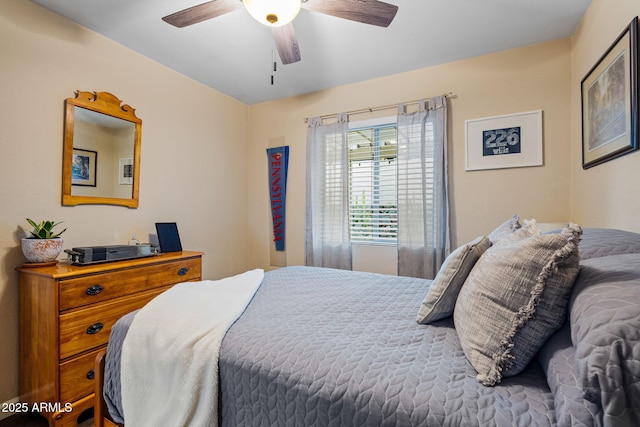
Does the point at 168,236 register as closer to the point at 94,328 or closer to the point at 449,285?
the point at 94,328

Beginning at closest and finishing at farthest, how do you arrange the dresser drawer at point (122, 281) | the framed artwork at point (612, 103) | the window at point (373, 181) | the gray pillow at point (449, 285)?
the gray pillow at point (449, 285) → the framed artwork at point (612, 103) → the dresser drawer at point (122, 281) → the window at point (373, 181)

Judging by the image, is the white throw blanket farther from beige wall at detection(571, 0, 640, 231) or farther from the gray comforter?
beige wall at detection(571, 0, 640, 231)

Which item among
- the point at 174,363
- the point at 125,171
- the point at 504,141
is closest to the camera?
the point at 174,363

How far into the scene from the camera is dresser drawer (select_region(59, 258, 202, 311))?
1.63 meters

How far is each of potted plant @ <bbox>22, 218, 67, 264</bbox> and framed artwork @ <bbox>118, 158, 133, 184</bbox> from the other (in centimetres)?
62

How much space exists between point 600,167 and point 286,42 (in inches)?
83.6

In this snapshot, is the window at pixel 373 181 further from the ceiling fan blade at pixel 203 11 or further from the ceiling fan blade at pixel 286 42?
the ceiling fan blade at pixel 203 11

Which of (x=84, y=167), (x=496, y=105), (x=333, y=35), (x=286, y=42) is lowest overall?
(x=84, y=167)

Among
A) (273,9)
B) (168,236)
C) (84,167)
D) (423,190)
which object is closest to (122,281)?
(168,236)

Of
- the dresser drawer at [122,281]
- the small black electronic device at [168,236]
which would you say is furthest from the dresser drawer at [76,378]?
A: the small black electronic device at [168,236]

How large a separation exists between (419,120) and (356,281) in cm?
173

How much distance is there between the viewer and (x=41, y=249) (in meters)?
1.75

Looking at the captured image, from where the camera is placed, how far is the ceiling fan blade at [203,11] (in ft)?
5.20

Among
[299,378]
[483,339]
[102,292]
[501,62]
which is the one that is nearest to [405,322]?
[483,339]
